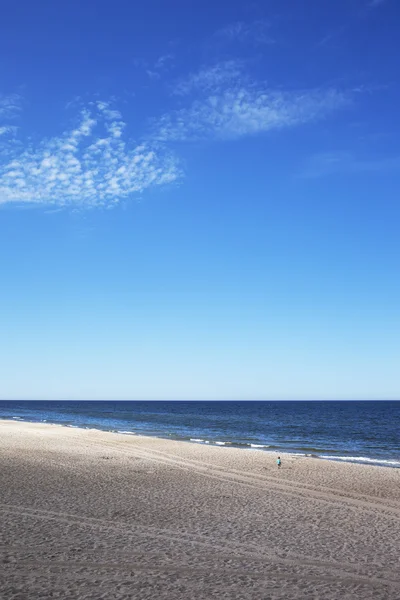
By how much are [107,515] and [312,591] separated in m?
6.94

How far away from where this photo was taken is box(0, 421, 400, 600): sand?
8383 mm

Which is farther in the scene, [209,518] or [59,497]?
[59,497]

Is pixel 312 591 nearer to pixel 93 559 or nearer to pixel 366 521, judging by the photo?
pixel 93 559

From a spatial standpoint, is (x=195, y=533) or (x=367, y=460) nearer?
(x=195, y=533)

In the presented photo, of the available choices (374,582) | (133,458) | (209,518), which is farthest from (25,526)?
(133,458)

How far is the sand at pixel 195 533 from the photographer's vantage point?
330 inches

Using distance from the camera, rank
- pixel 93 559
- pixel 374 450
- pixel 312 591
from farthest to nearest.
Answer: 1. pixel 374 450
2. pixel 93 559
3. pixel 312 591

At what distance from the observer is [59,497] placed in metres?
15.3

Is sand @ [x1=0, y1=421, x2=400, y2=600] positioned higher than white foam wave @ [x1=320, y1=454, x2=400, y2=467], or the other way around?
sand @ [x1=0, y1=421, x2=400, y2=600]

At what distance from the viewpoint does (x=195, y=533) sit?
11.7 metres

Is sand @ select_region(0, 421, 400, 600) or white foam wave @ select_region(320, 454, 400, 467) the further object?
white foam wave @ select_region(320, 454, 400, 467)

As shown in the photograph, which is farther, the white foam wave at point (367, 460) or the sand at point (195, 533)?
the white foam wave at point (367, 460)

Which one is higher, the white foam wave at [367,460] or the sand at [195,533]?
the sand at [195,533]

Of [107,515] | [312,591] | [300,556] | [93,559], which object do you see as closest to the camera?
[312,591]
